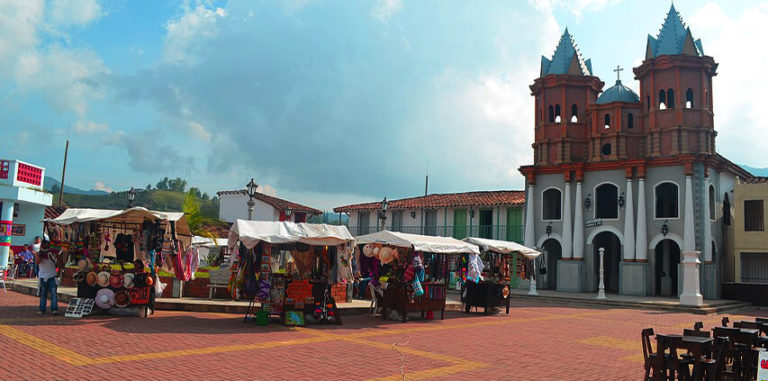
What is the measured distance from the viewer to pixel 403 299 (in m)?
15.6

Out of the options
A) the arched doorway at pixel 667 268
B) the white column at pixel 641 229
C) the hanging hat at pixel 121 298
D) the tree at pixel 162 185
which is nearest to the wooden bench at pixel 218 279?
the hanging hat at pixel 121 298

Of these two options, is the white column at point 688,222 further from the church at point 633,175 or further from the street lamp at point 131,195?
the street lamp at point 131,195

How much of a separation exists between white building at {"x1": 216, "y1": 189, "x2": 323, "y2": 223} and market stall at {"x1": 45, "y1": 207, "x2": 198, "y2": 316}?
30.4 m

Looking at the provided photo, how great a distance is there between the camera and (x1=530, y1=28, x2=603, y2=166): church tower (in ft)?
111

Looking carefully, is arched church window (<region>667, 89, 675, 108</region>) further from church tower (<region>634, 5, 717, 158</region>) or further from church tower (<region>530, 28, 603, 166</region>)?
church tower (<region>530, 28, 603, 166</region>)

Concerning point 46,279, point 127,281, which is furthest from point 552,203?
point 46,279

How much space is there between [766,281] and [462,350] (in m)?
25.4

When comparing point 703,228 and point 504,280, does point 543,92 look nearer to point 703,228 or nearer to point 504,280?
point 703,228

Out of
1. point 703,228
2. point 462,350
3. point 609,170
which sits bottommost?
point 462,350

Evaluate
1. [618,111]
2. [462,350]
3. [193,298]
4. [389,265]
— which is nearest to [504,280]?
[389,265]

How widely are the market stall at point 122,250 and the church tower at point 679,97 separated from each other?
82.5 ft

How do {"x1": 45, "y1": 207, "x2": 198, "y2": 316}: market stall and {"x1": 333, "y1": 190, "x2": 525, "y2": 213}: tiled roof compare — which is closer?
{"x1": 45, "y1": 207, "x2": 198, "y2": 316}: market stall

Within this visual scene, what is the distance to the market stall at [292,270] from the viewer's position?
44.7 ft

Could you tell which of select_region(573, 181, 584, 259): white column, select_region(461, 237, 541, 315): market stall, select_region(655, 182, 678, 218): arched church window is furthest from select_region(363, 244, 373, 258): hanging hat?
select_region(655, 182, 678, 218): arched church window
